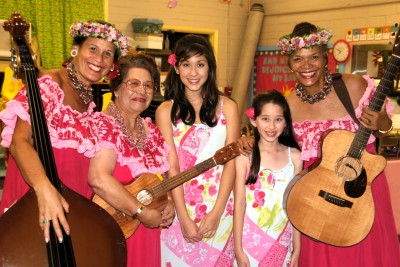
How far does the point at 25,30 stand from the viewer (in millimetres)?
2021

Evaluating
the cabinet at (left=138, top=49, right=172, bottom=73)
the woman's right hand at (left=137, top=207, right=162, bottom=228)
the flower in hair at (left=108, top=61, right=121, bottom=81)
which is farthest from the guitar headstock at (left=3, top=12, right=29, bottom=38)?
the cabinet at (left=138, top=49, right=172, bottom=73)

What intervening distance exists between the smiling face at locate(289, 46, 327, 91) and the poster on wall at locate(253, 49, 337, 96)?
20.1 ft

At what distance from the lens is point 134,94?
2.43m

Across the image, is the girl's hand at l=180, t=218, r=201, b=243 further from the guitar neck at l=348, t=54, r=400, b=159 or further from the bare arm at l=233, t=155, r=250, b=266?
the guitar neck at l=348, t=54, r=400, b=159

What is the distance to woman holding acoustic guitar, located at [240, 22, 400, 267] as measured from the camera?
8.38ft

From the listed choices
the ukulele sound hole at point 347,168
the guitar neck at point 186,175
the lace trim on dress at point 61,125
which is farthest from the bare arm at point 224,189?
the lace trim on dress at point 61,125

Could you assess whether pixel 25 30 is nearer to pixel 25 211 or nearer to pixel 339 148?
pixel 25 211

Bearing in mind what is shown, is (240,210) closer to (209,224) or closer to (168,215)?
(209,224)

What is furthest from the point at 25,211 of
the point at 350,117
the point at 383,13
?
the point at 383,13

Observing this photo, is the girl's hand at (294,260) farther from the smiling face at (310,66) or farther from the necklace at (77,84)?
the necklace at (77,84)

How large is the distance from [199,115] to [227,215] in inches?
25.3

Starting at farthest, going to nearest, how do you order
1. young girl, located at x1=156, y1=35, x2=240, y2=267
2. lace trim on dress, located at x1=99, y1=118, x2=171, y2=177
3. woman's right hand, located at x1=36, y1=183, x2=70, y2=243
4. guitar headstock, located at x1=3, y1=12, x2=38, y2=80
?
young girl, located at x1=156, y1=35, x2=240, y2=267, lace trim on dress, located at x1=99, y1=118, x2=171, y2=177, guitar headstock, located at x1=3, y1=12, x2=38, y2=80, woman's right hand, located at x1=36, y1=183, x2=70, y2=243

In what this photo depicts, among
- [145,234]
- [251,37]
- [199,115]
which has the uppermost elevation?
[251,37]

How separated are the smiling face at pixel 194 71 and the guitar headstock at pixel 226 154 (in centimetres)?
41
